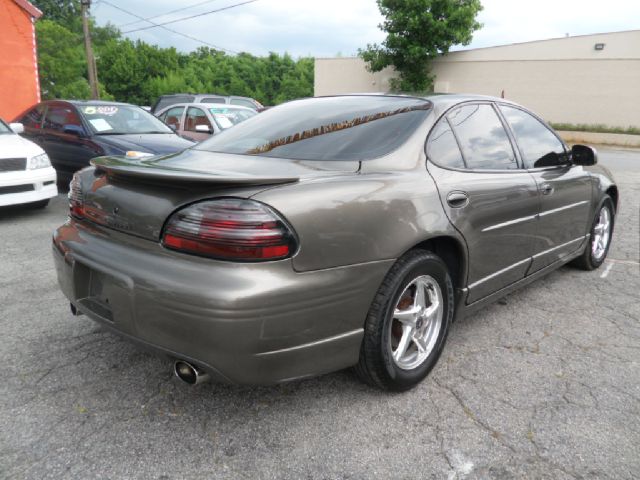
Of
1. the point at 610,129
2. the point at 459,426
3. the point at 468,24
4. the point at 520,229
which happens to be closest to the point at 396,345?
the point at 459,426

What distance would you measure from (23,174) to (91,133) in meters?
1.26

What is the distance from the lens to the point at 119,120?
25.4 feet

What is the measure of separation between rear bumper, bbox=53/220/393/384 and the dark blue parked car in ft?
15.9

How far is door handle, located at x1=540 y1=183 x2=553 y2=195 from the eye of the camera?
11.3 ft

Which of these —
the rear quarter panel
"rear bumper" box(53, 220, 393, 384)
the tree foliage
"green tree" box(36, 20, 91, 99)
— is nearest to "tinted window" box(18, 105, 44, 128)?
"rear bumper" box(53, 220, 393, 384)

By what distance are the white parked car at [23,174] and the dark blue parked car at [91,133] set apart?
657 millimetres

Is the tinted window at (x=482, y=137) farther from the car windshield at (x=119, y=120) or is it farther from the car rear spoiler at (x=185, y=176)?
the car windshield at (x=119, y=120)

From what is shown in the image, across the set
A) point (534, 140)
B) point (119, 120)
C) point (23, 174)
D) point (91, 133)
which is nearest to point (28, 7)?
point (119, 120)

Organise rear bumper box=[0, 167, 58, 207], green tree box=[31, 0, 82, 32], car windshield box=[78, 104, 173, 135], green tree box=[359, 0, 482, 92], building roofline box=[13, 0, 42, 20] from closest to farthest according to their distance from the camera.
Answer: rear bumper box=[0, 167, 58, 207], car windshield box=[78, 104, 173, 135], building roofline box=[13, 0, 42, 20], green tree box=[359, 0, 482, 92], green tree box=[31, 0, 82, 32]

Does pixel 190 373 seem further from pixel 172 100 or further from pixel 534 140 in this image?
pixel 172 100

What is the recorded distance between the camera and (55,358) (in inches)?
112

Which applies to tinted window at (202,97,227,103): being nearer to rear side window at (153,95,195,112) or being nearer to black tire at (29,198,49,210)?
rear side window at (153,95,195,112)

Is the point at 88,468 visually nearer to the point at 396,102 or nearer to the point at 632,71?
the point at 396,102

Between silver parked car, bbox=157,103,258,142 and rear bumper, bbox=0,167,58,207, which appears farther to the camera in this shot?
silver parked car, bbox=157,103,258,142
